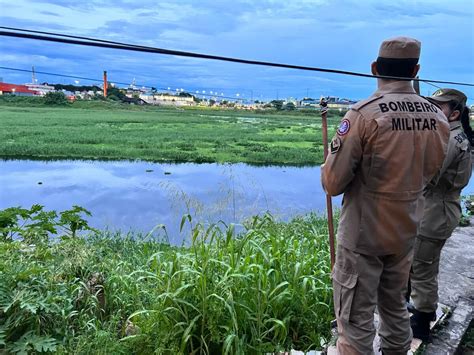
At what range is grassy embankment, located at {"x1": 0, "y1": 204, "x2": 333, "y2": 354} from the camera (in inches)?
73.4

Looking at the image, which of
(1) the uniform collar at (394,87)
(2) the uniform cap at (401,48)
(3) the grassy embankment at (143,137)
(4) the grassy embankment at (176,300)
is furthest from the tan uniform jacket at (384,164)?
(3) the grassy embankment at (143,137)

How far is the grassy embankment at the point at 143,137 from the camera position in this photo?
15719 mm

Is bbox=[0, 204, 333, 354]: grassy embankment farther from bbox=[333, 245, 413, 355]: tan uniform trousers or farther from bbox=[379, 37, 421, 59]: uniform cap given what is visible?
bbox=[379, 37, 421, 59]: uniform cap

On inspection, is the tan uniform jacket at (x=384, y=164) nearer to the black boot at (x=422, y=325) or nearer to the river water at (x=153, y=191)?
the black boot at (x=422, y=325)

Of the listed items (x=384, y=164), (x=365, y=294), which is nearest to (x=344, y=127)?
(x=384, y=164)

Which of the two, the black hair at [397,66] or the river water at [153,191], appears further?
the river water at [153,191]

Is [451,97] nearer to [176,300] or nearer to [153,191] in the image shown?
[176,300]

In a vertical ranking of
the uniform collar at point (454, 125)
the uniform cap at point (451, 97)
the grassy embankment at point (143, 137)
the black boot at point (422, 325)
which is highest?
the uniform cap at point (451, 97)

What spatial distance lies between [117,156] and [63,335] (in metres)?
14.7

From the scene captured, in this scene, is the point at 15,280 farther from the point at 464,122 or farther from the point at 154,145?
the point at 154,145

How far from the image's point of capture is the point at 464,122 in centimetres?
223

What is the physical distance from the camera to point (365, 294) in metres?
1.61

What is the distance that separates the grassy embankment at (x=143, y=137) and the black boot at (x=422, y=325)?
19.5 ft

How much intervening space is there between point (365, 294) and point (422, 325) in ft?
2.77
